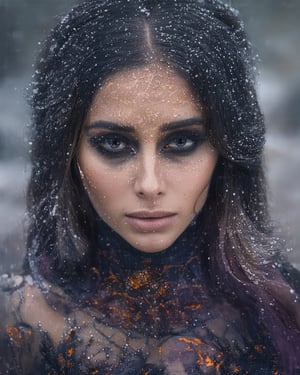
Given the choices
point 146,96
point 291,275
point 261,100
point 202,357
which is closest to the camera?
point 146,96

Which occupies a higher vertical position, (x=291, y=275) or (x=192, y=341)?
(x=291, y=275)

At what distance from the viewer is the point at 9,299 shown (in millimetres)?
1543

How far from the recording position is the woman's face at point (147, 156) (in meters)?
1.32

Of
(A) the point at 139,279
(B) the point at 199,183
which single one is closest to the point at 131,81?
(B) the point at 199,183

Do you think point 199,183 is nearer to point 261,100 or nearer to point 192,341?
point 192,341

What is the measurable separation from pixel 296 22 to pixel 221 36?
2.21ft

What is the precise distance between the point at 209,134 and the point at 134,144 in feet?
0.49

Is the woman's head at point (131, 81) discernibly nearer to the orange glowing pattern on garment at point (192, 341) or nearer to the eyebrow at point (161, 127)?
the eyebrow at point (161, 127)

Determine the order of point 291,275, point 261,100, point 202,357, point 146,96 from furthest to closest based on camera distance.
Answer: point 261,100 < point 291,275 < point 202,357 < point 146,96

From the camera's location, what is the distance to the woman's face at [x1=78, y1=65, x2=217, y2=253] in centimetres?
132

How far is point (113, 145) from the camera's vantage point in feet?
4.47

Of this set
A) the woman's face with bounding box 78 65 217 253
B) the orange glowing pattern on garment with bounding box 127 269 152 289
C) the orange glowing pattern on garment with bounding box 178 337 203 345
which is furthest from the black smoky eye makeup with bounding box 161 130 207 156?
the orange glowing pattern on garment with bounding box 178 337 203 345

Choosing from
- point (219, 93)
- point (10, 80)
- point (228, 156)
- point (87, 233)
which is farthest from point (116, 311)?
point (10, 80)

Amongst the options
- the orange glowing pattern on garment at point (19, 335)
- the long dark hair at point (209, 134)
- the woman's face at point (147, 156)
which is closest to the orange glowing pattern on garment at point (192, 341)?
the long dark hair at point (209, 134)
